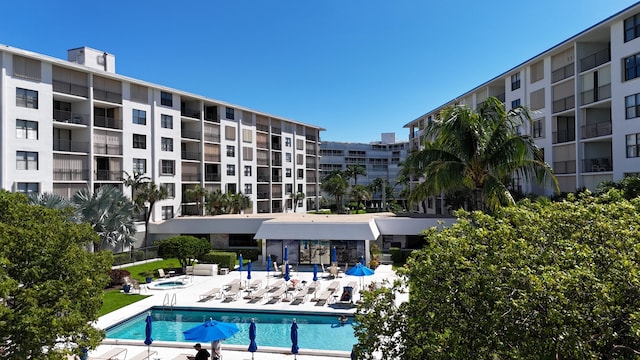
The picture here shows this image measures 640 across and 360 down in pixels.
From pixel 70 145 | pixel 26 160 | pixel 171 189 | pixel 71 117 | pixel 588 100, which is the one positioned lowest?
pixel 171 189

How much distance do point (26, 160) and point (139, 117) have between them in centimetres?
1210

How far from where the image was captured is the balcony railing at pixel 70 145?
120 ft

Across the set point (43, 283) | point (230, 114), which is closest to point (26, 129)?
point (230, 114)

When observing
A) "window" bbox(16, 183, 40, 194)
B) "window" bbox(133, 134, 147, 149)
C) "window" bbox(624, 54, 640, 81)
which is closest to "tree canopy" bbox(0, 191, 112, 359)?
"window" bbox(16, 183, 40, 194)

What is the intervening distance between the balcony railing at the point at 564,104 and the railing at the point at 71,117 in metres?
40.9

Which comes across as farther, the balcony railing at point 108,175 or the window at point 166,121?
the window at point 166,121

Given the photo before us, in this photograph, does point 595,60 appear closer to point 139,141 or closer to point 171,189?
point 139,141

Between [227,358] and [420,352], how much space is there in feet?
38.2

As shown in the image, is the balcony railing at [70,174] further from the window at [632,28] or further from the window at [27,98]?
the window at [632,28]

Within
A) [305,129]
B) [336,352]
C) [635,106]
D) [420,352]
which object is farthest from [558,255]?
[305,129]

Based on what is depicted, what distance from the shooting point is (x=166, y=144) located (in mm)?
46688

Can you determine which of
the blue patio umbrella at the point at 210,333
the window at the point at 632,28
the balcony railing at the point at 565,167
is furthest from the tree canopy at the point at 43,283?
the balcony railing at the point at 565,167

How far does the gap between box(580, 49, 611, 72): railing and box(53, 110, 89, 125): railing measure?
41853mm

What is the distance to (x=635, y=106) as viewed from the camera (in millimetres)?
28672
